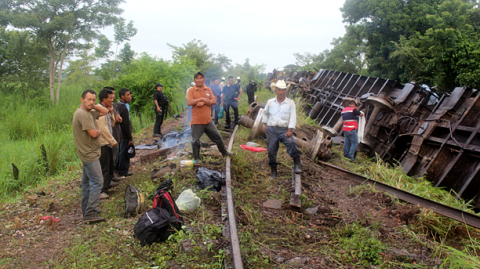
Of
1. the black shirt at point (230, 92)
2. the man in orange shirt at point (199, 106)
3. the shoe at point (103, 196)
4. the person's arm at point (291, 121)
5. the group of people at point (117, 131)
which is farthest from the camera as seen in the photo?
the black shirt at point (230, 92)

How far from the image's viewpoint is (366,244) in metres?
3.71

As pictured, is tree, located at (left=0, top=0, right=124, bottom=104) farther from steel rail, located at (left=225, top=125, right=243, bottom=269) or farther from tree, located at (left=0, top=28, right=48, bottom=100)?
steel rail, located at (left=225, top=125, right=243, bottom=269)

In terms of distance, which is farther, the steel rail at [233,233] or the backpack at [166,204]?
the backpack at [166,204]

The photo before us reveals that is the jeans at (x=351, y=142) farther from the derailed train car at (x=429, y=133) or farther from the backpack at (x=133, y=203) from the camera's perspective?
the backpack at (x=133, y=203)

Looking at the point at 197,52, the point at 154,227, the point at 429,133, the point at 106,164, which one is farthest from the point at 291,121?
the point at 197,52

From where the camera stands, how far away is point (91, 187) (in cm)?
445

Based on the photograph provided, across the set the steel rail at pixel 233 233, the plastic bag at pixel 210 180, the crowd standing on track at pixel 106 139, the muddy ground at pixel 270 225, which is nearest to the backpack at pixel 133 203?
the muddy ground at pixel 270 225

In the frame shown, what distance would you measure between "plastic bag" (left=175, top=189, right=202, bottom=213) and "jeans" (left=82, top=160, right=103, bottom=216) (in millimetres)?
1211

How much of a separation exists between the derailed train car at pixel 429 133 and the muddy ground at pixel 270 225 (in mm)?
2501

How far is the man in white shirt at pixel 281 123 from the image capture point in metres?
5.98

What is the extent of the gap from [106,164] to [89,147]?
1075 millimetres

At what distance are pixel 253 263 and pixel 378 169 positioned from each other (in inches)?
195

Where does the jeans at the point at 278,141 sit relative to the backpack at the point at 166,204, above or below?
above

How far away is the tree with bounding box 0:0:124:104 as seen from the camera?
53.5ft
